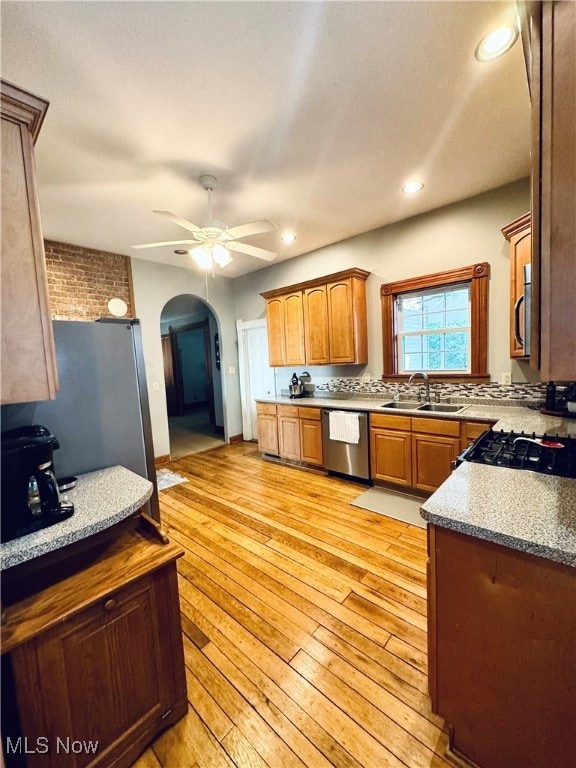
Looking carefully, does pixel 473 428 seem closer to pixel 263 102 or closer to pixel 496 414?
pixel 496 414

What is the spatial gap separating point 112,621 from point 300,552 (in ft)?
4.90

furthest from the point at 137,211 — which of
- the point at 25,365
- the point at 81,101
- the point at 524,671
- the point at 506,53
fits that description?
the point at 524,671

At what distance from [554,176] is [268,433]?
154 inches

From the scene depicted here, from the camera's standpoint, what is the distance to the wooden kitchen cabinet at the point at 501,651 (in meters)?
0.89

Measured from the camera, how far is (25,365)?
3.36 feet

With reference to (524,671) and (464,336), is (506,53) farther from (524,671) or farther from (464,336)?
(524,671)

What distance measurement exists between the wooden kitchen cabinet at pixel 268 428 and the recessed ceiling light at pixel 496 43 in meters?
3.55

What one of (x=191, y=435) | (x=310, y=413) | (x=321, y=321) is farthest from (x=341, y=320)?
(x=191, y=435)

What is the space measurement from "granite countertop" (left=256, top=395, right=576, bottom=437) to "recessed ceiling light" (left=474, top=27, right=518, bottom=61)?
2070mm

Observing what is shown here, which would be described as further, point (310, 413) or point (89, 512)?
point (310, 413)

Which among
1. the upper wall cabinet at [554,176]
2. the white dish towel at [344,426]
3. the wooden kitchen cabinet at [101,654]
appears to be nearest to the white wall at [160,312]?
the white dish towel at [344,426]

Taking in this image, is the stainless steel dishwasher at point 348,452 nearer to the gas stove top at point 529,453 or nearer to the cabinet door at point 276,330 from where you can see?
the cabinet door at point 276,330

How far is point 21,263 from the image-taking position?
39.6 inches

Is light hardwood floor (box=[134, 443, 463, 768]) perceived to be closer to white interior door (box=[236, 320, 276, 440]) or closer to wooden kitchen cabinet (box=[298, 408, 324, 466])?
wooden kitchen cabinet (box=[298, 408, 324, 466])
